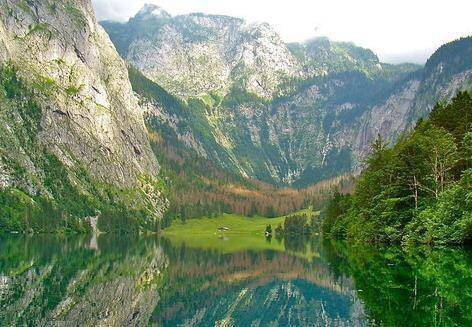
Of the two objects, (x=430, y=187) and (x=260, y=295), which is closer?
(x=260, y=295)

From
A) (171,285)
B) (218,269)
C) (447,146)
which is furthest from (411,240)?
(171,285)

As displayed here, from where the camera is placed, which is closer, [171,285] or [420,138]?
[171,285]

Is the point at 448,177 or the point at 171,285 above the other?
the point at 448,177

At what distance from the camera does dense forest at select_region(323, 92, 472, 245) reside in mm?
63688

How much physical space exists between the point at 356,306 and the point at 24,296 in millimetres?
25365

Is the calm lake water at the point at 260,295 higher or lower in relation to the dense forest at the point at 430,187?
lower

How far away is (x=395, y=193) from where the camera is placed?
81.9 meters

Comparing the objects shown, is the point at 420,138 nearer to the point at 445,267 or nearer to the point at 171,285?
the point at 445,267

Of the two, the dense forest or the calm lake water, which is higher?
the dense forest

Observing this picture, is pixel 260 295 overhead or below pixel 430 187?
below

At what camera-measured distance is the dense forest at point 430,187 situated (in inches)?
2507

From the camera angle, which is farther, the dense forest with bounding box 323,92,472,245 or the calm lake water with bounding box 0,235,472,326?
the dense forest with bounding box 323,92,472,245

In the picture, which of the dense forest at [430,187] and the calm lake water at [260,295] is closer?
the calm lake water at [260,295]

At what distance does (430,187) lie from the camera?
77250mm
